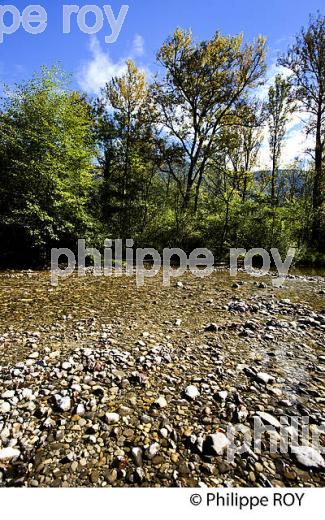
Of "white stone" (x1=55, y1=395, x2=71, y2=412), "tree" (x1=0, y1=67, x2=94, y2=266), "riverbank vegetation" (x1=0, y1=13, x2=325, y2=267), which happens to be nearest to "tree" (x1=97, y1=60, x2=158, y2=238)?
"riverbank vegetation" (x1=0, y1=13, x2=325, y2=267)

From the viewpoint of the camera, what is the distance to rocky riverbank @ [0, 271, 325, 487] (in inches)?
104

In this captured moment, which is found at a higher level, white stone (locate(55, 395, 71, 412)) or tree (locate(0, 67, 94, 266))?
tree (locate(0, 67, 94, 266))

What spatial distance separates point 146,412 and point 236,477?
1.24 metres

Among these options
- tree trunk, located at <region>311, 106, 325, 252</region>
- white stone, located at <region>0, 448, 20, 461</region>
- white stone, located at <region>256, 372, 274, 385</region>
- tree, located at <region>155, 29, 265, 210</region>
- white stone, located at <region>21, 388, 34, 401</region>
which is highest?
tree, located at <region>155, 29, 265, 210</region>

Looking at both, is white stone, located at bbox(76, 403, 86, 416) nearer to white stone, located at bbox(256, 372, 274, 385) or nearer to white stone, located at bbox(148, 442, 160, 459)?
white stone, located at bbox(148, 442, 160, 459)

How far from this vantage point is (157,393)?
12.3 ft

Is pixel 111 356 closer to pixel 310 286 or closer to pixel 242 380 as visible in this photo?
pixel 242 380

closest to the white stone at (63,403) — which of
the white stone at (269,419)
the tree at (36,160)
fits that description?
the white stone at (269,419)

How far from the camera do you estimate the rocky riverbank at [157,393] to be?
263 centimetres

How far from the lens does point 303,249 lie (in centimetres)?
1593

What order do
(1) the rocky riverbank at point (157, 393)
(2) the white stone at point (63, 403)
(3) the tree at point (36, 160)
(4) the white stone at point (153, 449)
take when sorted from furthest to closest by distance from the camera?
(3) the tree at point (36, 160), (2) the white stone at point (63, 403), (4) the white stone at point (153, 449), (1) the rocky riverbank at point (157, 393)

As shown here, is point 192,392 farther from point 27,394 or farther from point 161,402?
point 27,394

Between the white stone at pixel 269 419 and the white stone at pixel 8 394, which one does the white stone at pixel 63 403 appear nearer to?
the white stone at pixel 8 394
